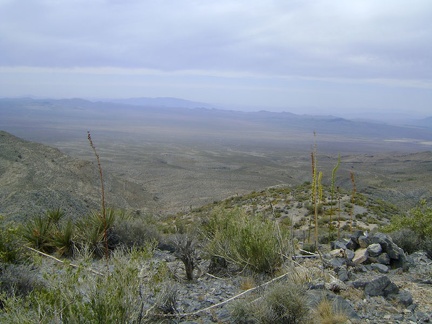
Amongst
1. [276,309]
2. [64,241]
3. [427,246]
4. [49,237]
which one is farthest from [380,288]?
[49,237]

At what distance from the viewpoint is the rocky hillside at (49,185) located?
23609 mm

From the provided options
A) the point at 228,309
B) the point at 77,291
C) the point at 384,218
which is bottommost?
the point at 384,218

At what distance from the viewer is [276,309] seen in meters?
4.36

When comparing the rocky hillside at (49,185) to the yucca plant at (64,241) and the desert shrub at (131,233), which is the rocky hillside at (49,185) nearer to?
the desert shrub at (131,233)

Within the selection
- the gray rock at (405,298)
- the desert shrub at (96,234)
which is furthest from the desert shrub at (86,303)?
the desert shrub at (96,234)

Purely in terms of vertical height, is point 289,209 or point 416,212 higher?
point 416,212

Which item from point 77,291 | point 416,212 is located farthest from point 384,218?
point 77,291

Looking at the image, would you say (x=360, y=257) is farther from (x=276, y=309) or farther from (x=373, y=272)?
(x=276, y=309)

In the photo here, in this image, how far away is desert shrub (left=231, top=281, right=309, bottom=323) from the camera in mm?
4258

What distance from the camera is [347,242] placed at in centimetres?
796

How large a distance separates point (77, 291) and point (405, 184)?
1854 inches

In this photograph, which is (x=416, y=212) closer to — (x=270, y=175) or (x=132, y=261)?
(x=132, y=261)

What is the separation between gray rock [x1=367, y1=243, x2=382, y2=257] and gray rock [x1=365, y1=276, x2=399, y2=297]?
1.61m

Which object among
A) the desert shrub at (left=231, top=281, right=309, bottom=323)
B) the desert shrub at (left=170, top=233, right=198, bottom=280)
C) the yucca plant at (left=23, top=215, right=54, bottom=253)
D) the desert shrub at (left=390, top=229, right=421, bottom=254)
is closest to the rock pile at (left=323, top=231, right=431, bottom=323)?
the desert shrub at (left=231, top=281, right=309, bottom=323)
